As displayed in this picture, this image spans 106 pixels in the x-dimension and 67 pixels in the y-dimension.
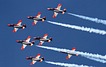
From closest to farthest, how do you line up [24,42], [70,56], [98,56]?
[98,56], [70,56], [24,42]

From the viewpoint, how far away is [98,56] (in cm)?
8244

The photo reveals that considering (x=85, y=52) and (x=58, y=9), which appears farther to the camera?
(x=58, y=9)

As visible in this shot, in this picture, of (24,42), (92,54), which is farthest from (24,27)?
(92,54)

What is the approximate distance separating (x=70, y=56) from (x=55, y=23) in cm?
827

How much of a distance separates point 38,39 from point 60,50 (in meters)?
6.93

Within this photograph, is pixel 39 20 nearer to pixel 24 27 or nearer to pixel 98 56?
pixel 24 27

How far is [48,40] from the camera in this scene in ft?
302

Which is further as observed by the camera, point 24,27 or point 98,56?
point 24,27

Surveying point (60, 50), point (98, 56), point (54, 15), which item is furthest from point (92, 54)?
point (54, 15)

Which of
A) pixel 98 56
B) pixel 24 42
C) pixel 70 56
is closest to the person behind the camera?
pixel 98 56

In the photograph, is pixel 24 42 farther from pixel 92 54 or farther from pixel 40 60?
pixel 92 54

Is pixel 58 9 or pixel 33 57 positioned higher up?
pixel 58 9

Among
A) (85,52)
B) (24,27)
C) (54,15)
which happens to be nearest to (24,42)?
(24,27)

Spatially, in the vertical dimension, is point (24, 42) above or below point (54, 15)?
below
